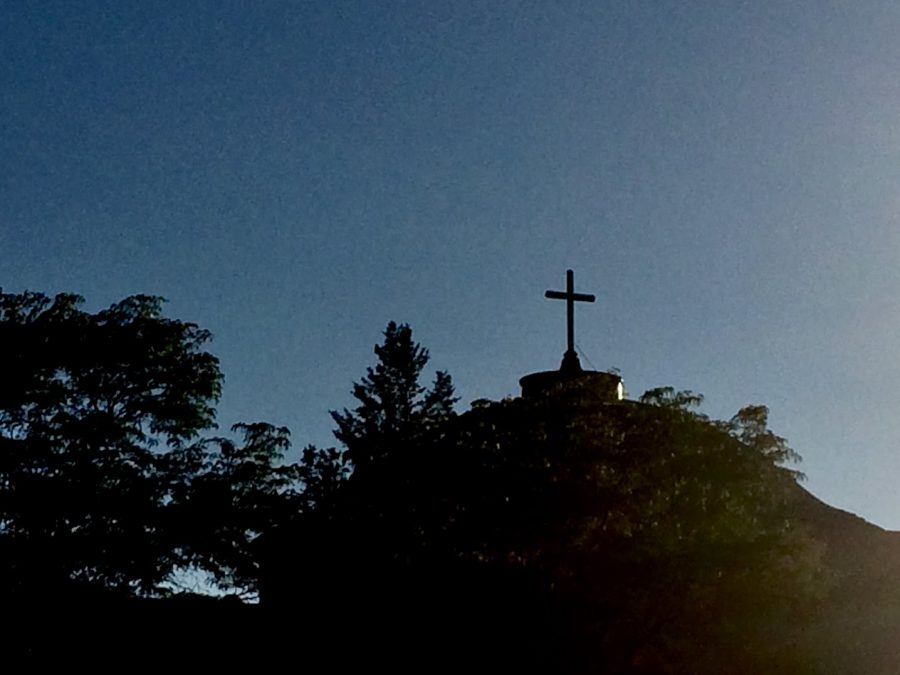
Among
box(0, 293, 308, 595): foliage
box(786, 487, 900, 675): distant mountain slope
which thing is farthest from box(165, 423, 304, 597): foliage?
box(786, 487, 900, 675): distant mountain slope

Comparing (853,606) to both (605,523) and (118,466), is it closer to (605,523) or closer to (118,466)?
(605,523)

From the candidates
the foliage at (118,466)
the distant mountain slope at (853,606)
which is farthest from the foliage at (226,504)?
the distant mountain slope at (853,606)

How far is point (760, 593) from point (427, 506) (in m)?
6.51

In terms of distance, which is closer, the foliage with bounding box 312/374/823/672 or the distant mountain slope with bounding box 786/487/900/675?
the foliage with bounding box 312/374/823/672

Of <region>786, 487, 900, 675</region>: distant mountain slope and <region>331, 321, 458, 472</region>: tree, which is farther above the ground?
<region>331, 321, 458, 472</region>: tree

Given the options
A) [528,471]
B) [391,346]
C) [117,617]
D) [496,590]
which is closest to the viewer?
[528,471]

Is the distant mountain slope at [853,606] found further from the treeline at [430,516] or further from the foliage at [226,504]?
the foliage at [226,504]

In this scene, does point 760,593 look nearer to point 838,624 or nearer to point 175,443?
point 838,624

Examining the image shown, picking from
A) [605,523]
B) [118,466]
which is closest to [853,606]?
[605,523]

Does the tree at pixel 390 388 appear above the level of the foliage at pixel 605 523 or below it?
above

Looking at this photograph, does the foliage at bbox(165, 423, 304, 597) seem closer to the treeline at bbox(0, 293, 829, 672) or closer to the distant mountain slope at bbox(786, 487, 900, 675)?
the treeline at bbox(0, 293, 829, 672)

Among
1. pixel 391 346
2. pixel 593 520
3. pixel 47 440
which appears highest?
pixel 391 346

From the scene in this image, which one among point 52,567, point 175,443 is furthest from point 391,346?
point 52,567

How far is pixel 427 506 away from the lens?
2723 cm
